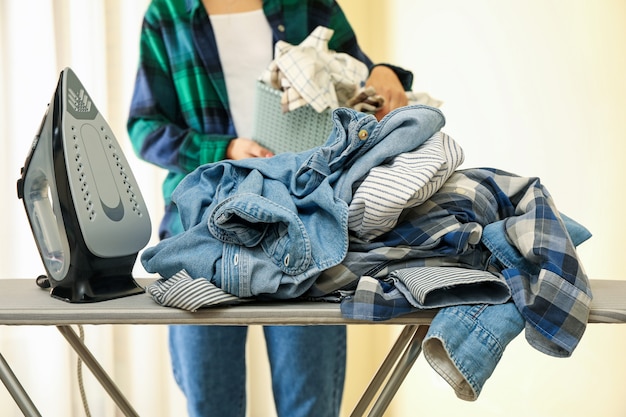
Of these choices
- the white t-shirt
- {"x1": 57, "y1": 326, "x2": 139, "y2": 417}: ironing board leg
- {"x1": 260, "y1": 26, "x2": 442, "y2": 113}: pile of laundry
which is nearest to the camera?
{"x1": 57, "y1": 326, "x2": 139, "y2": 417}: ironing board leg

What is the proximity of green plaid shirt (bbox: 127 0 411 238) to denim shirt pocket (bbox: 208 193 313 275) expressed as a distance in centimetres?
51

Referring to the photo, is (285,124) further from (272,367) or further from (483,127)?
(483,127)

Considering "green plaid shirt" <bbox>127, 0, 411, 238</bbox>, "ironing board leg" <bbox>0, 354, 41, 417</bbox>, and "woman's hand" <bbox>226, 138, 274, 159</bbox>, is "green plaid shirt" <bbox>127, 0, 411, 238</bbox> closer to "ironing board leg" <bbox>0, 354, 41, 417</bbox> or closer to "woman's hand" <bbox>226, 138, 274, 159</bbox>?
"woman's hand" <bbox>226, 138, 274, 159</bbox>

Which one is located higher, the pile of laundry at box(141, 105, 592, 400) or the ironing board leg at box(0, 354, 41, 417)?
the pile of laundry at box(141, 105, 592, 400)

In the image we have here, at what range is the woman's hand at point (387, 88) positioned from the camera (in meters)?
1.26

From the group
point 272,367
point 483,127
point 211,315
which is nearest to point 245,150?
point 272,367

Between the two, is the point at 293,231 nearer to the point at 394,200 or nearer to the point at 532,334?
the point at 394,200

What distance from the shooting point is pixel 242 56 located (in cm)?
138

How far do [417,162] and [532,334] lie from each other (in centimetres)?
22

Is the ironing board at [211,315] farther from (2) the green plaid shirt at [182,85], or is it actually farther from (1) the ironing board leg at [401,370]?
(2) the green plaid shirt at [182,85]

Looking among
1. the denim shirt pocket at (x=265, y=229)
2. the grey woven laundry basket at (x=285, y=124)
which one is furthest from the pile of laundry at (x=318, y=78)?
the denim shirt pocket at (x=265, y=229)

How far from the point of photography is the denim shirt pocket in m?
0.78

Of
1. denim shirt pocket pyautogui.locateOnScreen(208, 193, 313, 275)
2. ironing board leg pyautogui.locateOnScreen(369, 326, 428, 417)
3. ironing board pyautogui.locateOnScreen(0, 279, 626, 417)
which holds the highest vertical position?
denim shirt pocket pyautogui.locateOnScreen(208, 193, 313, 275)

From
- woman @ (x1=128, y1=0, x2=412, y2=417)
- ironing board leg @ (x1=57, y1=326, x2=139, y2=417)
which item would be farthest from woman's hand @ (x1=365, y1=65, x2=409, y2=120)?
ironing board leg @ (x1=57, y1=326, x2=139, y2=417)
